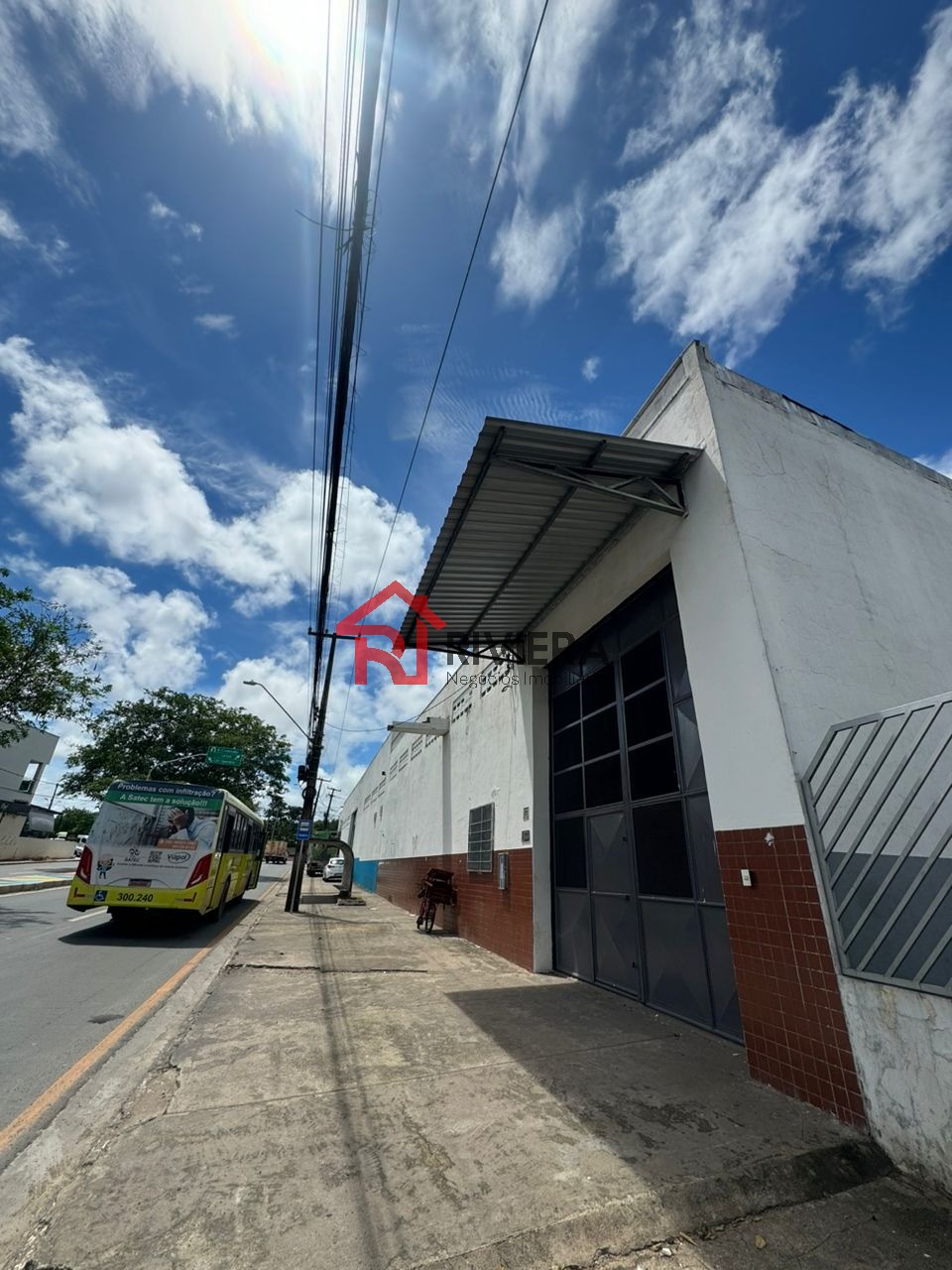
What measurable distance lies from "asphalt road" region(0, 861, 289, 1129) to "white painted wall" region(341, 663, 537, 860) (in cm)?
514

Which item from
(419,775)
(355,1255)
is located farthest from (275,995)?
(419,775)

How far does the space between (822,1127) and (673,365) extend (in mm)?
6244

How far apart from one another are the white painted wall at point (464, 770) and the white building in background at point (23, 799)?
80.9 feet

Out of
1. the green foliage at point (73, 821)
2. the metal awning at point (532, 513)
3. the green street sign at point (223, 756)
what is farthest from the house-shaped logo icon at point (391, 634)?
the green foliage at point (73, 821)

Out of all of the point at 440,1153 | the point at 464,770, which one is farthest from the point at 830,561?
the point at 464,770

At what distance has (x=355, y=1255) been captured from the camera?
2209 millimetres

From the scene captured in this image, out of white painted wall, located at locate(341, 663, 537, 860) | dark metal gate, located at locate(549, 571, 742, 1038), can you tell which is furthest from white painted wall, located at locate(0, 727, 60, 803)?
dark metal gate, located at locate(549, 571, 742, 1038)

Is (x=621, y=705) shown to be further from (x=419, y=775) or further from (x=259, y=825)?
(x=259, y=825)

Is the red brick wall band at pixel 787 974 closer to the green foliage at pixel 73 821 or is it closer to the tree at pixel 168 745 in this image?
the tree at pixel 168 745

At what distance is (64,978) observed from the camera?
6.87 meters

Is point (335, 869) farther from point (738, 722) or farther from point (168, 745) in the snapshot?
point (738, 722)

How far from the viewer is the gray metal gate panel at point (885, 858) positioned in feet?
10.2

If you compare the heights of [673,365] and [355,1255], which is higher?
[673,365]

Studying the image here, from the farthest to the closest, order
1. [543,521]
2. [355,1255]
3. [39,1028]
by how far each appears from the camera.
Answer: [543,521]
[39,1028]
[355,1255]
